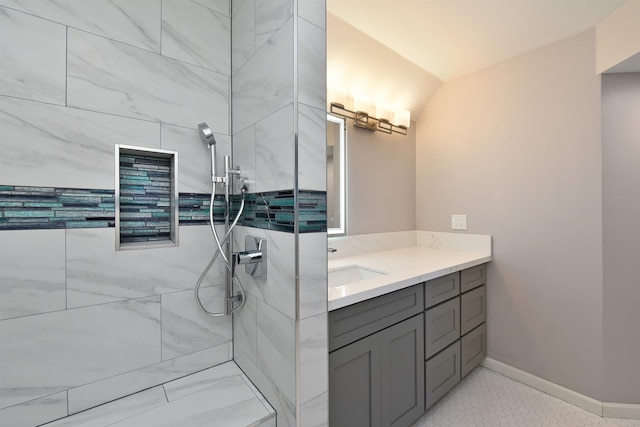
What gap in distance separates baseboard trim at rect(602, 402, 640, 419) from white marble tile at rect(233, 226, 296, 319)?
2.13 metres

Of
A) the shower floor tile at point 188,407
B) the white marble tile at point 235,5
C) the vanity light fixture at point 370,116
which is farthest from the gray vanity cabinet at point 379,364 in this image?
the white marble tile at point 235,5

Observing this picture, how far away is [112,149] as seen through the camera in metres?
1.20

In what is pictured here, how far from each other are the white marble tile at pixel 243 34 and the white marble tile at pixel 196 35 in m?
0.05

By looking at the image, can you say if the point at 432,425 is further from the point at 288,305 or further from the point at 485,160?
the point at 485,160

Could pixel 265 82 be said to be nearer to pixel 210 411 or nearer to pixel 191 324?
pixel 191 324

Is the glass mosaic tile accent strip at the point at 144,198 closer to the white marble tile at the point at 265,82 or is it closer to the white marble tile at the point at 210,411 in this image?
the white marble tile at the point at 265,82

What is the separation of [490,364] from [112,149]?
2862 mm

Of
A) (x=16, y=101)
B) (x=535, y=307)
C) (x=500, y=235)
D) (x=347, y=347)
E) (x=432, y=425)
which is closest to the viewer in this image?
(x=16, y=101)

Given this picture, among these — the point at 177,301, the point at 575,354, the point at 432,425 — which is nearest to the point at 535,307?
the point at 575,354

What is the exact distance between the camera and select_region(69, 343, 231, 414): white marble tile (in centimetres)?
114

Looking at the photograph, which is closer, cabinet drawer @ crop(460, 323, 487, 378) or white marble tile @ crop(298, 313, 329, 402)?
white marble tile @ crop(298, 313, 329, 402)

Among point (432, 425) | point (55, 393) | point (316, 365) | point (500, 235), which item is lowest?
point (432, 425)

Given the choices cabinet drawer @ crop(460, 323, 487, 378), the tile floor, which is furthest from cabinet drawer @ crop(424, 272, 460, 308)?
the tile floor

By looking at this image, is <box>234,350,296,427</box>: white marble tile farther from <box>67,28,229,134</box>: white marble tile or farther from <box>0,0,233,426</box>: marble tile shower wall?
<box>67,28,229,134</box>: white marble tile
